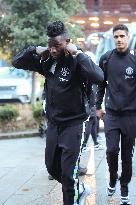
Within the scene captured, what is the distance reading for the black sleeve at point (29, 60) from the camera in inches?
200

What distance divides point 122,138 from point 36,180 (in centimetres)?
195

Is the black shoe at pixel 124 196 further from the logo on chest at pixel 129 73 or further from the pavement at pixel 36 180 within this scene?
the logo on chest at pixel 129 73

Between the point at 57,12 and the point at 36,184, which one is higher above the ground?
the point at 57,12

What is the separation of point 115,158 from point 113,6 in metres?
22.8

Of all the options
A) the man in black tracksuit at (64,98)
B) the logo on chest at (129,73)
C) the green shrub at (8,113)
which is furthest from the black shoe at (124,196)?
the green shrub at (8,113)

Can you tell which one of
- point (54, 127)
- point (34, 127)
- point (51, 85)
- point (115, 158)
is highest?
point (51, 85)

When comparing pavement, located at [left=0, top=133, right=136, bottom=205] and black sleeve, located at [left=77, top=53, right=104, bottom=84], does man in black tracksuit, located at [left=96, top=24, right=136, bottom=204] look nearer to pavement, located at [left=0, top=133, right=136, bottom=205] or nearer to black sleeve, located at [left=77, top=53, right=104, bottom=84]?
pavement, located at [left=0, top=133, right=136, bottom=205]

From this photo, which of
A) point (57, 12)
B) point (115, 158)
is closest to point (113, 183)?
point (115, 158)

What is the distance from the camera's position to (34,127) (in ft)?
42.3

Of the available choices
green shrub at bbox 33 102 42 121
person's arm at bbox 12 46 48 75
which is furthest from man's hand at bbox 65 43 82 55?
green shrub at bbox 33 102 42 121

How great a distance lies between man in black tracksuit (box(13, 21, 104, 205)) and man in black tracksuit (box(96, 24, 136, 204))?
88cm

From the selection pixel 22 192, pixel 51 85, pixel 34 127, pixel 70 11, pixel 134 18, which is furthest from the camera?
pixel 134 18

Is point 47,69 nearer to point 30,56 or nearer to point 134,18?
point 30,56

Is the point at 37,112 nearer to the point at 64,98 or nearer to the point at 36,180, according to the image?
the point at 36,180
